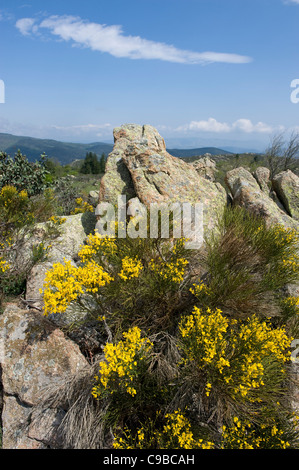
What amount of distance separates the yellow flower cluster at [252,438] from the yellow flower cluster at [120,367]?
127 centimetres

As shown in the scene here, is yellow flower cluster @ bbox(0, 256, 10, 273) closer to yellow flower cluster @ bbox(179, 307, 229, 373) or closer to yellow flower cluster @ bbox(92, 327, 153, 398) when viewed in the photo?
yellow flower cluster @ bbox(92, 327, 153, 398)

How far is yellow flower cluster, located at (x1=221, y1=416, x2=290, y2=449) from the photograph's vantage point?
299cm

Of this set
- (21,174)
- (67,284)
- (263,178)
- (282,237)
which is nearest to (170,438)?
(67,284)

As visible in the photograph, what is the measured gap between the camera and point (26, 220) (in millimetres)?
6598

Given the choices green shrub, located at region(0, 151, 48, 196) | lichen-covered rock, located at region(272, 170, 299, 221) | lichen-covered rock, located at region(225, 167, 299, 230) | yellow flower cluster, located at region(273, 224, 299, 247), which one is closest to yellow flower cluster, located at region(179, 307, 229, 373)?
yellow flower cluster, located at region(273, 224, 299, 247)

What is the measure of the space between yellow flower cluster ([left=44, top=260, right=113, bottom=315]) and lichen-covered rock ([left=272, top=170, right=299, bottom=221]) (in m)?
7.07

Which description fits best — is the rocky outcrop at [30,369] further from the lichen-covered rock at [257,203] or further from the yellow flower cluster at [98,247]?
the lichen-covered rock at [257,203]

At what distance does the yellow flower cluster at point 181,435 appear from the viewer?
283 cm

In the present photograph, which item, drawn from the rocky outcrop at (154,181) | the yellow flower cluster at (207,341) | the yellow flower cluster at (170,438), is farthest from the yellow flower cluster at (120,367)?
the rocky outcrop at (154,181)

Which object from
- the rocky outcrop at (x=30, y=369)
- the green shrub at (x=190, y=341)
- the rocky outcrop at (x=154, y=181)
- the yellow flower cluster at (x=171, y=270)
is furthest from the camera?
the rocky outcrop at (x=154, y=181)
